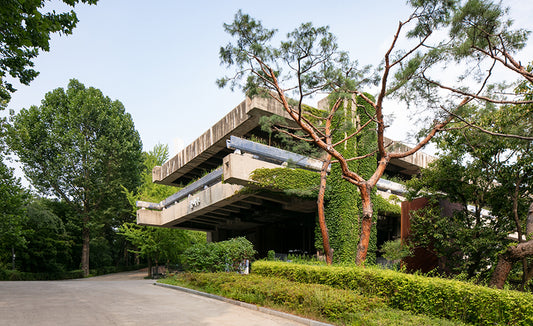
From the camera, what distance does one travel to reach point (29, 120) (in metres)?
34.2

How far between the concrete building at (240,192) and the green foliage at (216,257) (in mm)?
2536

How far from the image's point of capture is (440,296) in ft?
24.9

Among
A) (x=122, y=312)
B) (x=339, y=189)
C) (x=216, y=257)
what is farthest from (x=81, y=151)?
(x=122, y=312)

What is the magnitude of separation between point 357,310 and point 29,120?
115 feet

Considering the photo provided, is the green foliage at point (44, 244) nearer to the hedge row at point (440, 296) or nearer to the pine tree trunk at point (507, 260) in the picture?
the hedge row at point (440, 296)

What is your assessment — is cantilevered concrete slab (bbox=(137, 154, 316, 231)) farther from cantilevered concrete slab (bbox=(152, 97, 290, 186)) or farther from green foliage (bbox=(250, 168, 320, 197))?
cantilevered concrete slab (bbox=(152, 97, 290, 186))

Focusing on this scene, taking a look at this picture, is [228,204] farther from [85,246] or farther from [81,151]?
[85,246]

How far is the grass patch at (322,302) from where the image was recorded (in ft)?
24.2

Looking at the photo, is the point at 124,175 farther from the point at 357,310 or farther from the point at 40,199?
the point at 357,310

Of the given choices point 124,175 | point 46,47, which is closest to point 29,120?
point 124,175

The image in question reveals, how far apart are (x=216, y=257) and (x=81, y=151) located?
24183mm

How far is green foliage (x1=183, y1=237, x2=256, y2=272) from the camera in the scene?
622 inches

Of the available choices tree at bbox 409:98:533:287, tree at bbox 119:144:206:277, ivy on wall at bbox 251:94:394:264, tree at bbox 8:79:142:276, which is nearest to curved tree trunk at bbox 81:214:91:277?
tree at bbox 8:79:142:276

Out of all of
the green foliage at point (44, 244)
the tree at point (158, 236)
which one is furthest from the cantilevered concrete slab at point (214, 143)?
the green foliage at point (44, 244)
